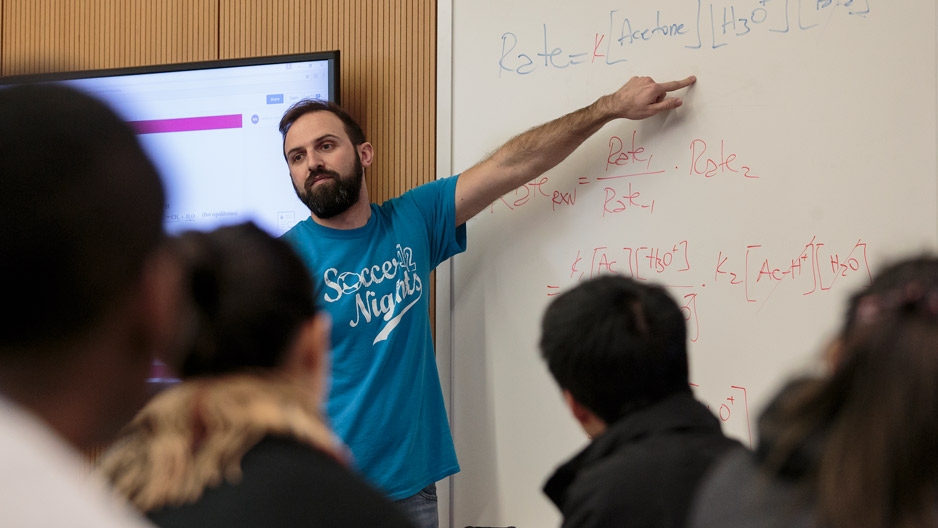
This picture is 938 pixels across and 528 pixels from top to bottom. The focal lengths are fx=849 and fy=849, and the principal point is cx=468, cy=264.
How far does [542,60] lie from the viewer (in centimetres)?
239

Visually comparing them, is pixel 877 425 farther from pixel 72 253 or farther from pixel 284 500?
pixel 72 253

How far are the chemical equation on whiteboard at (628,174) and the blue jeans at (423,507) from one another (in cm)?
82

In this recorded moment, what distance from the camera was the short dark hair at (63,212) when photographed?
481 mm

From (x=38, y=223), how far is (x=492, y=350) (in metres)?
1.99

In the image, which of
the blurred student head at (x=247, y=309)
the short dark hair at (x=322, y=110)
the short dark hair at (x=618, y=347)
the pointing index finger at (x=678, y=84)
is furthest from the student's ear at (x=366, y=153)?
the blurred student head at (x=247, y=309)

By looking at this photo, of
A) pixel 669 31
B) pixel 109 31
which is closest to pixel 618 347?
pixel 669 31

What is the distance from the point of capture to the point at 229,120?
105 inches

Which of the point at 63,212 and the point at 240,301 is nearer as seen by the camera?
the point at 63,212

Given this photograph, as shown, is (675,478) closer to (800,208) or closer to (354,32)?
(800,208)

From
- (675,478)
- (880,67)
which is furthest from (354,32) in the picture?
(675,478)

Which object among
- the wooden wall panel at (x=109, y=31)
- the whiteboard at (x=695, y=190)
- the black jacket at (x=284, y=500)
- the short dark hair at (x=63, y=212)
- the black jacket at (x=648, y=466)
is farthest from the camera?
the wooden wall panel at (x=109, y=31)

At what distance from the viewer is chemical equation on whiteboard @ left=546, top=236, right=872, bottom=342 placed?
2.04 m

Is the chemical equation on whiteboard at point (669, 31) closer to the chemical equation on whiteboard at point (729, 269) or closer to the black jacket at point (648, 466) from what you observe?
the chemical equation on whiteboard at point (729, 269)

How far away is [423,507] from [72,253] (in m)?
1.90
